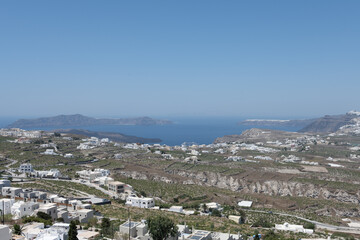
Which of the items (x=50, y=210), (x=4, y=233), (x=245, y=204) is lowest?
(x=245, y=204)

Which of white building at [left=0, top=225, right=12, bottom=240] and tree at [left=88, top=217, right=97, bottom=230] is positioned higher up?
white building at [left=0, top=225, right=12, bottom=240]

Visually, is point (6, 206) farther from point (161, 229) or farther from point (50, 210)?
point (161, 229)

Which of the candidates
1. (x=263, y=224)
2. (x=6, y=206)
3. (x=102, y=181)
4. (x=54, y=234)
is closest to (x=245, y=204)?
(x=263, y=224)

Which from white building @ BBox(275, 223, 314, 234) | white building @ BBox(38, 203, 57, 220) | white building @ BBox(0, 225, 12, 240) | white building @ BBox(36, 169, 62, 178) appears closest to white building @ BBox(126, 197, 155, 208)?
white building @ BBox(38, 203, 57, 220)

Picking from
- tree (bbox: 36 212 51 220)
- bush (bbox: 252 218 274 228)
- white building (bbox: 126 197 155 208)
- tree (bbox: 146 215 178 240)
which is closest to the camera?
tree (bbox: 146 215 178 240)

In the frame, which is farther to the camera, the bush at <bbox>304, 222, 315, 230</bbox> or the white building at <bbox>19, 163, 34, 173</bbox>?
the white building at <bbox>19, 163, 34, 173</bbox>

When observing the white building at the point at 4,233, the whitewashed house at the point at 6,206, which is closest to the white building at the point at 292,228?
the white building at the point at 4,233

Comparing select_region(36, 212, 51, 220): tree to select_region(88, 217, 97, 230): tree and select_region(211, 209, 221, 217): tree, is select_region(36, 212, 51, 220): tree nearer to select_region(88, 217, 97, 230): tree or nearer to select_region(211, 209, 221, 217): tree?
select_region(88, 217, 97, 230): tree

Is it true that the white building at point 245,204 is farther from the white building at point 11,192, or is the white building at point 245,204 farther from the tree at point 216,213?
the white building at point 11,192

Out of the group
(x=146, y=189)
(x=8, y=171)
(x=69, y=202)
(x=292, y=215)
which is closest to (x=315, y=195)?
(x=292, y=215)

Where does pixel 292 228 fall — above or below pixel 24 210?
below

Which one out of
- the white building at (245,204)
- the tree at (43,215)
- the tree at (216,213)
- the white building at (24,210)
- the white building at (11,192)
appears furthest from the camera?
the white building at (245,204)
